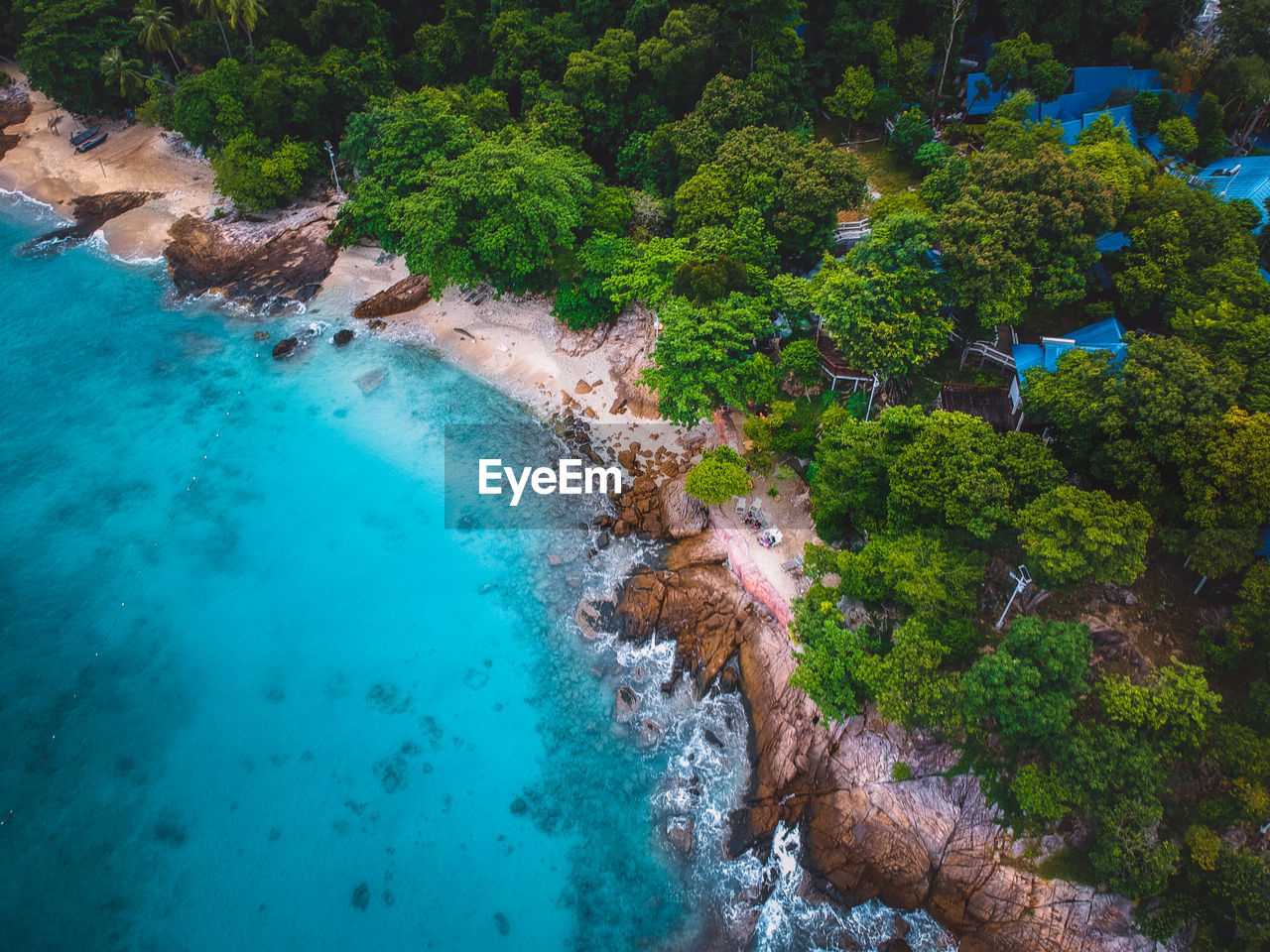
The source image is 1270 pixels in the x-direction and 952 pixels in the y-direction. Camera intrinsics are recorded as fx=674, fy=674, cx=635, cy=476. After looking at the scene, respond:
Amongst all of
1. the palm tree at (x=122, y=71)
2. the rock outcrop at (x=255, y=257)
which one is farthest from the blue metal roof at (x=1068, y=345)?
the palm tree at (x=122, y=71)

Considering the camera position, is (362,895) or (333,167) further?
(333,167)

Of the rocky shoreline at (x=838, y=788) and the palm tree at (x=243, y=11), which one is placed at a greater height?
the palm tree at (x=243, y=11)

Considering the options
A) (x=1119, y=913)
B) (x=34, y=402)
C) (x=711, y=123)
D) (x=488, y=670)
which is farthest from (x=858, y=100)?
(x=34, y=402)

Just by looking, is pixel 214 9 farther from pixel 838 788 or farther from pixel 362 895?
pixel 838 788

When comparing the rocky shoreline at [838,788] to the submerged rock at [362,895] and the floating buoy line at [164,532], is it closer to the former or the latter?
the submerged rock at [362,895]

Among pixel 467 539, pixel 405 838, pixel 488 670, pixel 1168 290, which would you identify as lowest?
pixel 405 838

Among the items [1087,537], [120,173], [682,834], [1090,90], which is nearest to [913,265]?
[1087,537]

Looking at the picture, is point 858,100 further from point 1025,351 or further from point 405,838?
point 405,838
